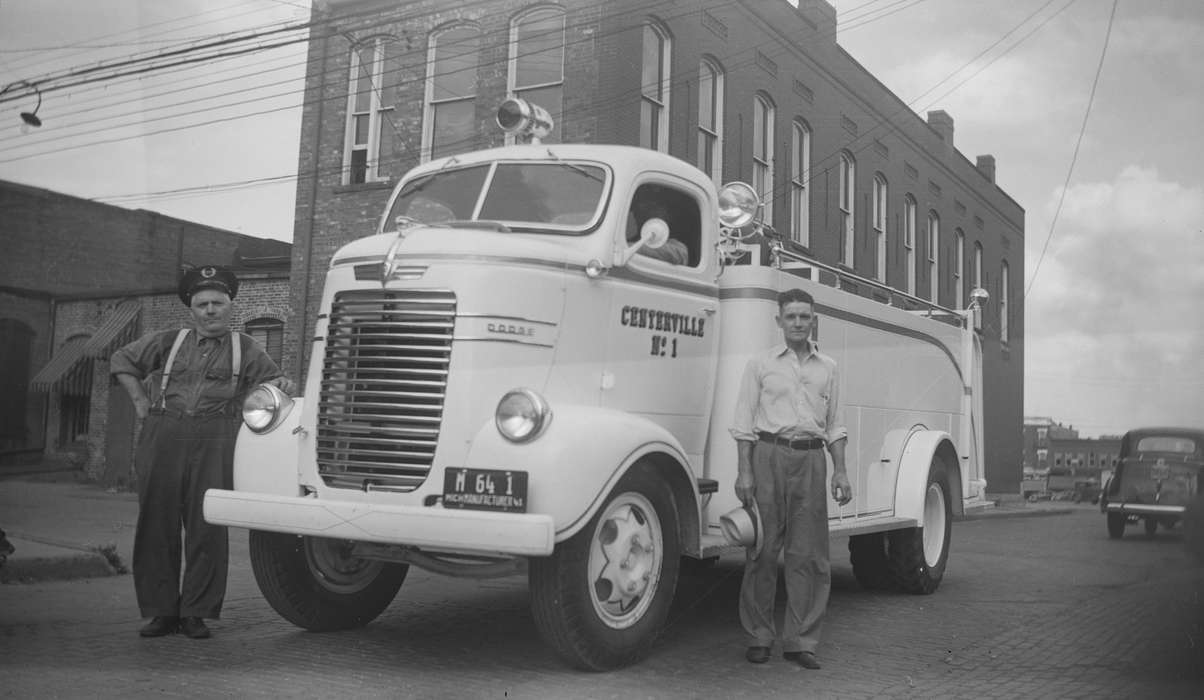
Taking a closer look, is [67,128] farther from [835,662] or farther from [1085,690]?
[1085,690]

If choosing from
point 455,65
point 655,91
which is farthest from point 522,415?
point 455,65

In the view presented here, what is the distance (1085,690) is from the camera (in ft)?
17.3

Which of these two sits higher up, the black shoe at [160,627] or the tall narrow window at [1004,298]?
the tall narrow window at [1004,298]

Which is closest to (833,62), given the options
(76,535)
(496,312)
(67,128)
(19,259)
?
(496,312)

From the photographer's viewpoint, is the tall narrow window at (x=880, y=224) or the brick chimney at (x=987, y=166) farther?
the tall narrow window at (x=880, y=224)

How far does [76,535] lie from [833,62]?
8578mm

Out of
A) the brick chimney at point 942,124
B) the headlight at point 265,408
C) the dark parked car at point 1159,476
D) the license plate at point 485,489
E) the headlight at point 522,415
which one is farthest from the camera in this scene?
the headlight at point 265,408

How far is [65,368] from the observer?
16.8 metres

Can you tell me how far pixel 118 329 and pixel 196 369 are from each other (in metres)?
13.3

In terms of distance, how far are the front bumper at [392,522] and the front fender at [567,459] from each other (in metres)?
0.13

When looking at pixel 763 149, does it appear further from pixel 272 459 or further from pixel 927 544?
pixel 272 459

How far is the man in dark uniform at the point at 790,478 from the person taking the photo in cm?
591

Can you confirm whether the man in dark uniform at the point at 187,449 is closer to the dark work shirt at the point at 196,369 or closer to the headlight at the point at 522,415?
the dark work shirt at the point at 196,369

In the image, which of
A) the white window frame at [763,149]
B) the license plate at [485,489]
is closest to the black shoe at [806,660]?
the license plate at [485,489]
